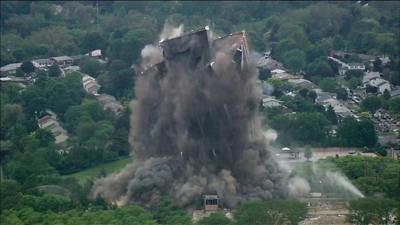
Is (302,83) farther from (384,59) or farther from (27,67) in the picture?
(27,67)

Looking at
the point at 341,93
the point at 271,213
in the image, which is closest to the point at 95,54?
the point at 341,93

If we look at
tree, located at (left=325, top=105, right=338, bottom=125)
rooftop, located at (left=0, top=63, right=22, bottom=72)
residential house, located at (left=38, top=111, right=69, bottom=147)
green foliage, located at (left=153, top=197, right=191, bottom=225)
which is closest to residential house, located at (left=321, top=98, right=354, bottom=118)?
tree, located at (left=325, top=105, right=338, bottom=125)

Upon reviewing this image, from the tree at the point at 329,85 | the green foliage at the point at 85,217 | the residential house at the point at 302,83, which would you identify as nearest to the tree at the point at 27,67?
the residential house at the point at 302,83

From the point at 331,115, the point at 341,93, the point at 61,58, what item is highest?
the point at 61,58

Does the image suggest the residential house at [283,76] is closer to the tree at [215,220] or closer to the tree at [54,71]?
the tree at [54,71]

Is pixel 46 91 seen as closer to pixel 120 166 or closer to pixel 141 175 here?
Answer: pixel 120 166

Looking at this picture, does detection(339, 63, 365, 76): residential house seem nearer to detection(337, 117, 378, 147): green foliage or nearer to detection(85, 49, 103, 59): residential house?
detection(85, 49, 103, 59): residential house
